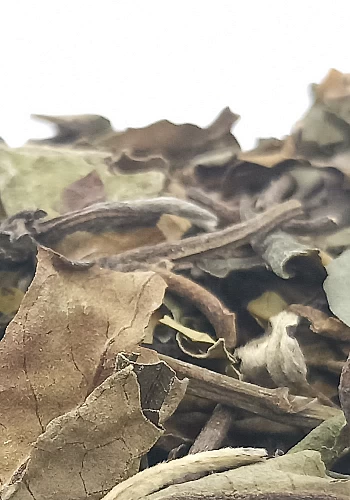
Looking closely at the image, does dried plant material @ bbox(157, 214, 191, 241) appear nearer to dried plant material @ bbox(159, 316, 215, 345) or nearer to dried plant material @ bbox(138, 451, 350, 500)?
dried plant material @ bbox(159, 316, 215, 345)

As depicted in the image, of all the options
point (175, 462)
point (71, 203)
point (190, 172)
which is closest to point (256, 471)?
point (175, 462)

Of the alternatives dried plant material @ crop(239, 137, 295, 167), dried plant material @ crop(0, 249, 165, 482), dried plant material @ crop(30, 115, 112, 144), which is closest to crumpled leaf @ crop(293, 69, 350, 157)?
dried plant material @ crop(239, 137, 295, 167)

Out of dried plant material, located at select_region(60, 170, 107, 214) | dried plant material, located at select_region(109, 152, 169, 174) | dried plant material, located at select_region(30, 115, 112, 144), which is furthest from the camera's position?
dried plant material, located at select_region(30, 115, 112, 144)

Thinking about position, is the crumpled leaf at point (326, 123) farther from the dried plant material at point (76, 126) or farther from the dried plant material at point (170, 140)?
the dried plant material at point (76, 126)

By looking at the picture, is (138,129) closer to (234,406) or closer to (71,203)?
(71,203)

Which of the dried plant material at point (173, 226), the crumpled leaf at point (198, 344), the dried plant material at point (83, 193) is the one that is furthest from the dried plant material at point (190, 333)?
the dried plant material at point (83, 193)

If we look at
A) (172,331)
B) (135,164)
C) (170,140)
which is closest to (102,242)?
(172,331)
